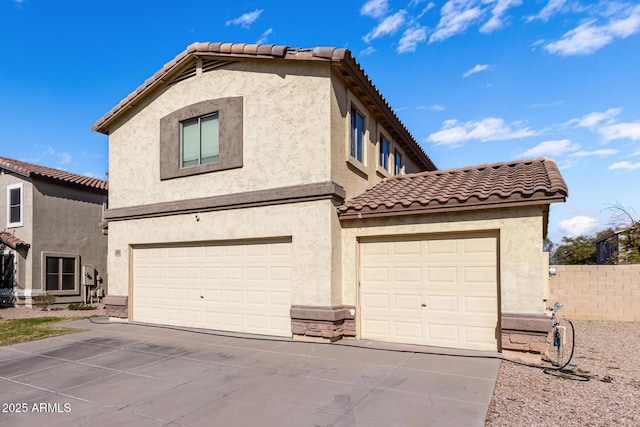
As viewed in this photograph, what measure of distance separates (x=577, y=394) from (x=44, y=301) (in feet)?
64.0

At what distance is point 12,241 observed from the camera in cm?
1828

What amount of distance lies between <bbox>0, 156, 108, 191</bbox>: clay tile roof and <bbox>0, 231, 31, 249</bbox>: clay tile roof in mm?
2855

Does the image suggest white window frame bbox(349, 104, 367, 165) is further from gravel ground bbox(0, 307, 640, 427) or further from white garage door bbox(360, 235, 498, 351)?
gravel ground bbox(0, 307, 640, 427)

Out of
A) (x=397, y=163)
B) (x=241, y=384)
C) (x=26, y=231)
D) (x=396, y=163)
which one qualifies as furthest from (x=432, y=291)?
(x=26, y=231)

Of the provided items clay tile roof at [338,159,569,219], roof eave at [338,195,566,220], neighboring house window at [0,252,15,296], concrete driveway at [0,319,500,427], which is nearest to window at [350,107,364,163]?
clay tile roof at [338,159,569,219]

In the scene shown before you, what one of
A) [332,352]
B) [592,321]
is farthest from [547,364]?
[592,321]

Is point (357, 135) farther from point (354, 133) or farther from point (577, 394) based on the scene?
point (577, 394)

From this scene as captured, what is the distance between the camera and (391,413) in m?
5.44

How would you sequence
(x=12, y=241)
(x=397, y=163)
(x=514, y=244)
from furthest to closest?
(x=12, y=241)
(x=397, y=163)
(x=514, y=244)

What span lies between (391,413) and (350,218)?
5168mm

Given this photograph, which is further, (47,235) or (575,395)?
(47,235)

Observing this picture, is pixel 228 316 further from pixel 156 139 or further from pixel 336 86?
pixel 336 86

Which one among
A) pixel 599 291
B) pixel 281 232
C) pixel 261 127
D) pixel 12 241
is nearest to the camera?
pixel 281 232

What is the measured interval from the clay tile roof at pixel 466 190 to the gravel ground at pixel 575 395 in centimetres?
316
